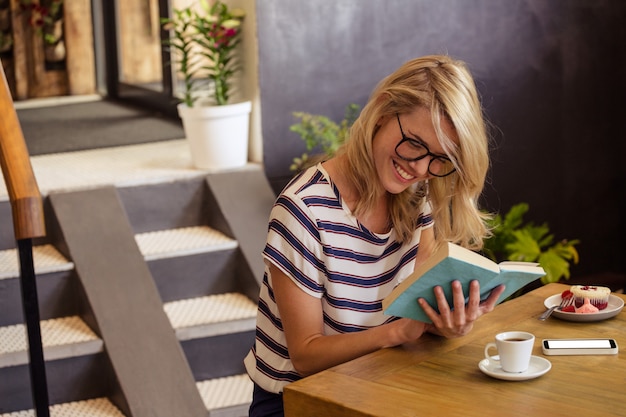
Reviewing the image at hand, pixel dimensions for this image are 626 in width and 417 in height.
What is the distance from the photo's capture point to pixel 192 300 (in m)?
3.79

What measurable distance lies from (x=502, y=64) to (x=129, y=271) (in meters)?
2.02

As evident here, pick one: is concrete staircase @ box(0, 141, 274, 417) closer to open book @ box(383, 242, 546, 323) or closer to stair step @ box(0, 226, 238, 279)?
stair step @ box(0, 226, 238, 279)

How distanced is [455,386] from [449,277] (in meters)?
0.20

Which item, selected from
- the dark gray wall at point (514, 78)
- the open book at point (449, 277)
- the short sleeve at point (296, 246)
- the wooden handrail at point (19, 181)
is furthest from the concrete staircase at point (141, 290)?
the open book at point (449, 277)

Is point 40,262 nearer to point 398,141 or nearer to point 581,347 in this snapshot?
point 398,141

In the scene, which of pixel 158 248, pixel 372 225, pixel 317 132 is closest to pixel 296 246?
pixel 372 225

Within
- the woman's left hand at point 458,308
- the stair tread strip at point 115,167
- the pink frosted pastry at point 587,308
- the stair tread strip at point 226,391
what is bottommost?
the stair tread strip at point 226,391

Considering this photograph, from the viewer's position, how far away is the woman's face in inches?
81.2

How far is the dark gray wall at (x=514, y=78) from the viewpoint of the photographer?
13.4 feet

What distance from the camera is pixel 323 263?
7.09 feet

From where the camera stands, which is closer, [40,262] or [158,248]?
[40,262]

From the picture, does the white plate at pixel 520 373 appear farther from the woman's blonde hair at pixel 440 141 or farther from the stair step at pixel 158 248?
the stair step at pixel 158 248

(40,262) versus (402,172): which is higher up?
(402,172)

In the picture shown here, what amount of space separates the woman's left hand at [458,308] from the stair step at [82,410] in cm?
167
